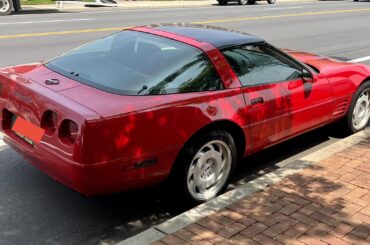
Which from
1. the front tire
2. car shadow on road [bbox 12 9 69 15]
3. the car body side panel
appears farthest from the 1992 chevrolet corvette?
car shadow on road [bbox 12 9 69 15]

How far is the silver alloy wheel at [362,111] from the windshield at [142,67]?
7.75ft

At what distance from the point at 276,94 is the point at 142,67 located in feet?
4.33

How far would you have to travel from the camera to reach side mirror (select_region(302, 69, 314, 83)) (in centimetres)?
491

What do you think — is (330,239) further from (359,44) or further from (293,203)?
(359,44)

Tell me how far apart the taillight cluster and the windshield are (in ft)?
1.44

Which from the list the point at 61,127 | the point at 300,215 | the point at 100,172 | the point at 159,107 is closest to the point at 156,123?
the point at 159,107

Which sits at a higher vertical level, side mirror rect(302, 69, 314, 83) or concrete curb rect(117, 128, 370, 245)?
side mirror rect(302, 69, 314, 83)

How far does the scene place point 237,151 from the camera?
440 cm

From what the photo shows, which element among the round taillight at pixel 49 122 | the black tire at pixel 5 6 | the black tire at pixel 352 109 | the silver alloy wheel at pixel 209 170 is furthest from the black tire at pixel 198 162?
the black tire at pixel 5 6

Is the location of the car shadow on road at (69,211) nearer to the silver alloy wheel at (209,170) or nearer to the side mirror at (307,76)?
the silver alloy wheel at (209,170)

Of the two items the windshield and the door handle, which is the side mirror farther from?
the windshield

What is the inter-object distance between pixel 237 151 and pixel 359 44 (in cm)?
998

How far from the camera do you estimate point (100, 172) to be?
3338 mm

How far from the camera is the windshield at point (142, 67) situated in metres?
3.84
